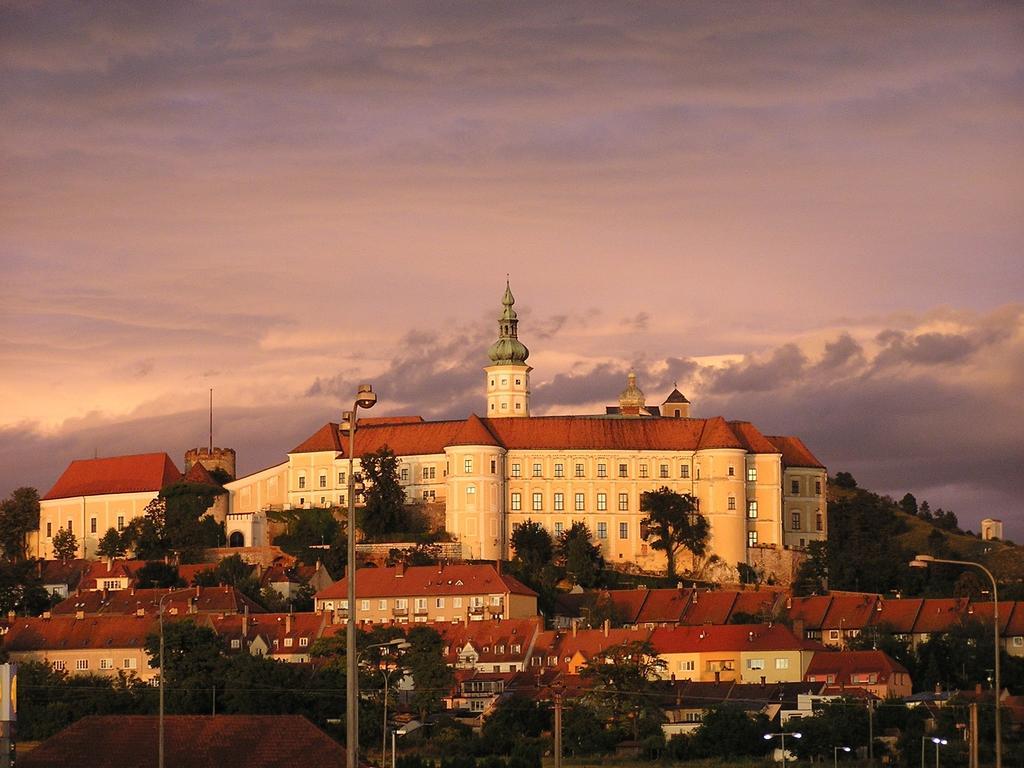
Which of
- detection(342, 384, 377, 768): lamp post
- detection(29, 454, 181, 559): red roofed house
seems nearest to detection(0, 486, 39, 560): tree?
detection(29, 454, 181, 559): red roofed house

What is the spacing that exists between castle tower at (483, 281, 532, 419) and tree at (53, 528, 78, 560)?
3136cm

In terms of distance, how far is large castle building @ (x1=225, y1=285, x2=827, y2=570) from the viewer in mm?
148875

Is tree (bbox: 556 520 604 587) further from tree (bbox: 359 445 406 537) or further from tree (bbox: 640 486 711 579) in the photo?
tree (bbox: 359 445 406 537)

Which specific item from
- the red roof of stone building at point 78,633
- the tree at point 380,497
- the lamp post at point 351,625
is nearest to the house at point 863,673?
the red roof of stone building at point 78,633

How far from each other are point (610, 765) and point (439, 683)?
18.0 metres

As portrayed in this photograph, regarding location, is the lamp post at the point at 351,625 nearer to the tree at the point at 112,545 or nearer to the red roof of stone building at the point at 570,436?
the red roof of stone building at the point at 570,436

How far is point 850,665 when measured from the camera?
114 metres

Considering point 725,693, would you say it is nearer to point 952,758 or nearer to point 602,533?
point 952,758

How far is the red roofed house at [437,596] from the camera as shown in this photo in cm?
13200

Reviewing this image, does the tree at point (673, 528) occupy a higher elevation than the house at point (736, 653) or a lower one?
higher

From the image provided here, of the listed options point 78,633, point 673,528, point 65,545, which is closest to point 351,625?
point 78,633

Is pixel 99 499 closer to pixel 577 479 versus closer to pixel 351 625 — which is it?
pixel 577 479

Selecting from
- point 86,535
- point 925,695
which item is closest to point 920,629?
point 925,695

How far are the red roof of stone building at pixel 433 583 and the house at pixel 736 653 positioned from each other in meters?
13.4
